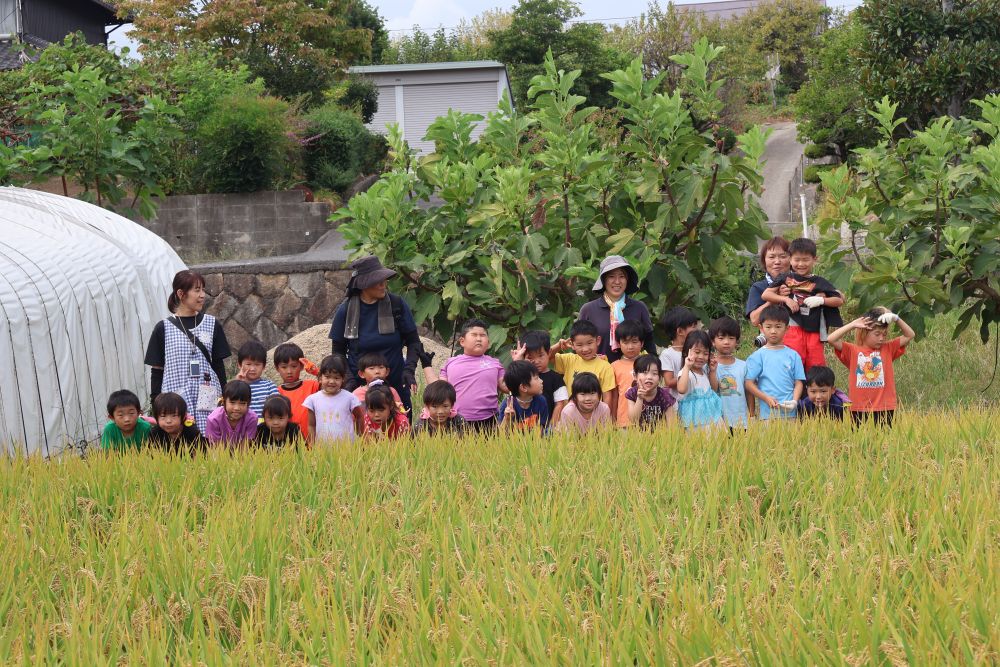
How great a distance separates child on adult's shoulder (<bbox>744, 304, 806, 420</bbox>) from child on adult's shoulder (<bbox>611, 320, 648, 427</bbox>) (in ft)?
1.84

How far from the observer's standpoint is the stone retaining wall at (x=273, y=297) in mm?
13703

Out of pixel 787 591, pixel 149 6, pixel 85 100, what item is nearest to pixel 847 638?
pixel 787 591

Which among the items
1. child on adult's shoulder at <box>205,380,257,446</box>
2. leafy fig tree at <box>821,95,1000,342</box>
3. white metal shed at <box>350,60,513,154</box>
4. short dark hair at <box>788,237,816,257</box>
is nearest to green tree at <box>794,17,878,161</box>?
white metal shed at <box>350,60,513,154</box>

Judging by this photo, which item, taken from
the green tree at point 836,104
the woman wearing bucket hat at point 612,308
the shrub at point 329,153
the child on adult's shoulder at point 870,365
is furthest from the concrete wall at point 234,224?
the child on adult's shoulder at point 870,365

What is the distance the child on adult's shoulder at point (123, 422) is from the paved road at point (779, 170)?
798 inches

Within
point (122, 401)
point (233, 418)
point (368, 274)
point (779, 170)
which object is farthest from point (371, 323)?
point (779, 170)

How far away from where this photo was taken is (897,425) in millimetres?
5441

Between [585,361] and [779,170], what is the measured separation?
96.6 ft

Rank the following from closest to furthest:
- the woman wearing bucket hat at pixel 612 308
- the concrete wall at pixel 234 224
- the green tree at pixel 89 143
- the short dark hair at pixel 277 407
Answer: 1. the short dark hair at pixel 277 407
2. the woman wearing bucket hat at pixel 612 308
3. the green tree at pixel 89 143
4. the concrete wall at pixel 234 224

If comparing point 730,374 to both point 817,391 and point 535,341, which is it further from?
point 535,341

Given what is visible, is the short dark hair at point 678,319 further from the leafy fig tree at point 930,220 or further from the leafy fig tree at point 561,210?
the leafy fig tree at point 930,220

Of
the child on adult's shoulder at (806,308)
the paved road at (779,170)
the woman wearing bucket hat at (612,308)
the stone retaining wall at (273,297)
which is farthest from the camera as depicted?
the paved road at (779,170)

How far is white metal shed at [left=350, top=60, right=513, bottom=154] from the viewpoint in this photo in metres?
33.9

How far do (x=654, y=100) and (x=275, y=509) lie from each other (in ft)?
13.2
